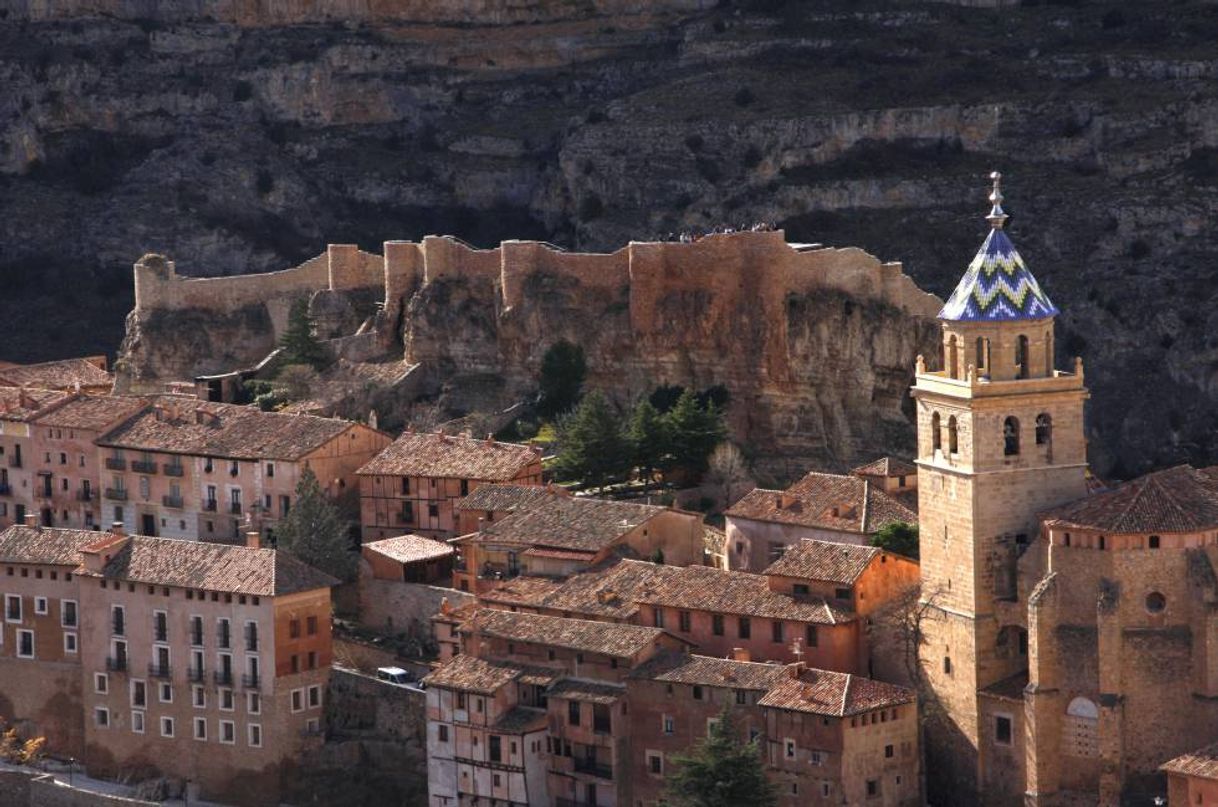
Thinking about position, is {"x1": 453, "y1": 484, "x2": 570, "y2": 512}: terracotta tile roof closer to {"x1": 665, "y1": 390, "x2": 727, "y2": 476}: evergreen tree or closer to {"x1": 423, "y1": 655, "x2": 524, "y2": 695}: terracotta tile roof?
{"x1": 665, "y1": 390, "x2": 727, "y2": 476}: evergreen tree

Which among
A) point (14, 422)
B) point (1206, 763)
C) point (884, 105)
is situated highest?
point (884, 105)

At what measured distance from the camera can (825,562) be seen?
267ft

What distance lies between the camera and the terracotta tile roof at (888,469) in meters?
86.7

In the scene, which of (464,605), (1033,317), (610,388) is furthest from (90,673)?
(1033,317)

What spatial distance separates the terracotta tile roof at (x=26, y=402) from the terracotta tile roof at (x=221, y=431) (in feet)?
9.00

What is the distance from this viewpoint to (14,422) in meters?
99.4

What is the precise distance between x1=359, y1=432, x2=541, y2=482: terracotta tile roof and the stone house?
7.04m

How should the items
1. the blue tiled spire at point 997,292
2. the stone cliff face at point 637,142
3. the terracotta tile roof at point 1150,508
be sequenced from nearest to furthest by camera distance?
the terracotta tile roof at point 1150,508
the blue tiled spire at point 997,292
the stone cliff face at point 637,142

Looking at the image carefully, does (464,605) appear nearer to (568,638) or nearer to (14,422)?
(568,638)

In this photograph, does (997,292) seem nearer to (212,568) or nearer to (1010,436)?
(1010,436)

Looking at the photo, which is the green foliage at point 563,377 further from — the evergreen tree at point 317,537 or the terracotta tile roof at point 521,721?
the terracotta tile roof at point 521,721

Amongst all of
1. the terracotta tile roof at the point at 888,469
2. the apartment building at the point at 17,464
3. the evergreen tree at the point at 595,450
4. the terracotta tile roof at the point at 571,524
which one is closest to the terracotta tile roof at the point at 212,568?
the terracotta tile roof at the point at 571,524

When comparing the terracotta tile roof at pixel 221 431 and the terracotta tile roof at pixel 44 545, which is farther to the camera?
the terracotta tile roof at pixel 221 431

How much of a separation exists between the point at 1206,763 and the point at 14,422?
3627cm
